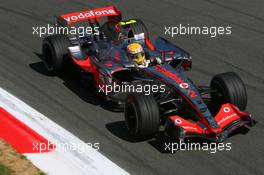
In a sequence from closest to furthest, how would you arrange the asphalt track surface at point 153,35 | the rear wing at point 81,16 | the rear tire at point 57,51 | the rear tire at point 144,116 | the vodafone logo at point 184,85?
the asphalt track surface at point 153,35 → the rear tire at point 144,116 → the vodafone logo at point 184,85 → the rear tire at point 57,51 → the rear wing at point 81,16

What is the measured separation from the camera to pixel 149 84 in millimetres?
10594

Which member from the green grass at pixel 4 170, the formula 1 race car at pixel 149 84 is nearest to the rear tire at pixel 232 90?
the formula 1 race car at pixel 149 84

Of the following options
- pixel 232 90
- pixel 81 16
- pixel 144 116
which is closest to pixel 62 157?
pixel 144 116

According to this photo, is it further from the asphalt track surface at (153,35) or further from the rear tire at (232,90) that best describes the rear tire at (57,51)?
the rear tire at (232,90)

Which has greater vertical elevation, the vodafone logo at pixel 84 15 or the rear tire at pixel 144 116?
the vodafone logo at pixel 84 15

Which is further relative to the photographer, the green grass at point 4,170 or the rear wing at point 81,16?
the rear wing at point 81,16

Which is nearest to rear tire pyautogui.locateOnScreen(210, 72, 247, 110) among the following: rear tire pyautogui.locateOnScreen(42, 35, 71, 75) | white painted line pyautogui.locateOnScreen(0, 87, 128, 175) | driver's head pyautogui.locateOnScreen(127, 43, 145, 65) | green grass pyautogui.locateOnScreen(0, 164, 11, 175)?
driver's head pyautogui.locateOnScreen(127, 43, 145, 65)

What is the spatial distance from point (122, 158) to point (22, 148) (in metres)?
1.52

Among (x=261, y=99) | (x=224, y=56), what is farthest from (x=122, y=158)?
(x=224, y=56)

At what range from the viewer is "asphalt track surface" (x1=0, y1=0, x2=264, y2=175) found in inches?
361

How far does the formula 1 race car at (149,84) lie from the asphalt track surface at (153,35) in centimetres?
34

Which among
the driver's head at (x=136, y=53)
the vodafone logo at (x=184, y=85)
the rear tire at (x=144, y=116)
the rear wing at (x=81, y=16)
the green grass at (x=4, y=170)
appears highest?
the rear wing at (x=81, y=16)

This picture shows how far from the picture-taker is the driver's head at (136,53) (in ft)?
35.4

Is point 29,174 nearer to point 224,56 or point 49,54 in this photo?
point 49,54
